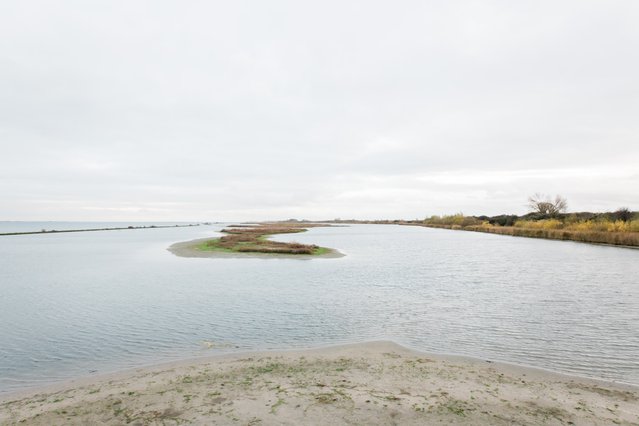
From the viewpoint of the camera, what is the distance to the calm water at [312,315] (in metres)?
11.2

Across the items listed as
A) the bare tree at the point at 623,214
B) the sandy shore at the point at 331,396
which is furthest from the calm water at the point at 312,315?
the bare tree at the point at 623,214

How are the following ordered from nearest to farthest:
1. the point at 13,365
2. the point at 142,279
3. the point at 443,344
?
1. the point at 13,365
2. the point at 443,344
3. the point at 142,279

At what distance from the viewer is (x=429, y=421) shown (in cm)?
659

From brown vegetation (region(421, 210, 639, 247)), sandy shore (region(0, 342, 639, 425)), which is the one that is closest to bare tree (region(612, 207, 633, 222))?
brown vegetation (region(421, 210, 639, 247))

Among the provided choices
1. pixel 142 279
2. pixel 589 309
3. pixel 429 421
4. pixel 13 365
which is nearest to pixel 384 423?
pixel 429 421

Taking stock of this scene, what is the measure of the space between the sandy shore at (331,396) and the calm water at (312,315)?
147 centimetres

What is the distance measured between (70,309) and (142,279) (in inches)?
354

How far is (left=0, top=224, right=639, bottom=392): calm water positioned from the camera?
11.2 m

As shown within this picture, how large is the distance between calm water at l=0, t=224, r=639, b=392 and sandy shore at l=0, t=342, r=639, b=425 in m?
1.47

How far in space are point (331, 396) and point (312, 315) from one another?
8.38 metres

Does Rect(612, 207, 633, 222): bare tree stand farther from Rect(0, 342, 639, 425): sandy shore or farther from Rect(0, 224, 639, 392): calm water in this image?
Rect(0, 342, 639, 425): sandy shore

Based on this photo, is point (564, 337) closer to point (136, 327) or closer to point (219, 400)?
point (219, 400)

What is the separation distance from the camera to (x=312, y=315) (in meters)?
16.1

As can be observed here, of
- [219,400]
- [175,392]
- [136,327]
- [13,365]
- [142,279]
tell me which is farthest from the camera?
[142,279]
